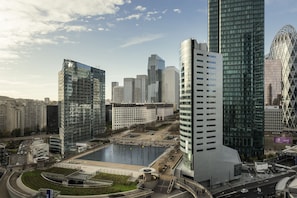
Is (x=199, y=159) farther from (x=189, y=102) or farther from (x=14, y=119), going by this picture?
(x=14, y=119)

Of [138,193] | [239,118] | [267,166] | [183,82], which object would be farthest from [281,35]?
[138,193]

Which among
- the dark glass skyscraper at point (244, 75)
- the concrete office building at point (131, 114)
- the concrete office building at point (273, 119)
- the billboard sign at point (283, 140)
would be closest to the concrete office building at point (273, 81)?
the concrete office building at point (273, 119)

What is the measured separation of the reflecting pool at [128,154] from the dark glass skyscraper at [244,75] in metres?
22.5

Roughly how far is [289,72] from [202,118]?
105m

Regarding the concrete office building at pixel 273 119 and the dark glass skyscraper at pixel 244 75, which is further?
the concrete office building at pixel 273 119

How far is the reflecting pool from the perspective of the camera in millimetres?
54275

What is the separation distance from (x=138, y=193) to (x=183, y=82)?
2250cm

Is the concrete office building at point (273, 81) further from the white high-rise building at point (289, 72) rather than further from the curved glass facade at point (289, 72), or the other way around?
the curved glass facade at point (289, 72)

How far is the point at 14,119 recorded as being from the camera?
4481 inches

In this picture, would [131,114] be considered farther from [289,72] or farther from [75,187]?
[75,187]

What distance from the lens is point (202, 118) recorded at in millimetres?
45344

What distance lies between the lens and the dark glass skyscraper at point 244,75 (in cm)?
6788

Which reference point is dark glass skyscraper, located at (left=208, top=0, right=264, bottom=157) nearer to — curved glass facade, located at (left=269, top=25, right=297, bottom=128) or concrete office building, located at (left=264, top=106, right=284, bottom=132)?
concrete office building, located at (left=264, top=106, right=284, bottom=132)

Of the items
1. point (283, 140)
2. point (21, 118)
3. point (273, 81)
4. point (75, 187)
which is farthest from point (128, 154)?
point (273, 81)
